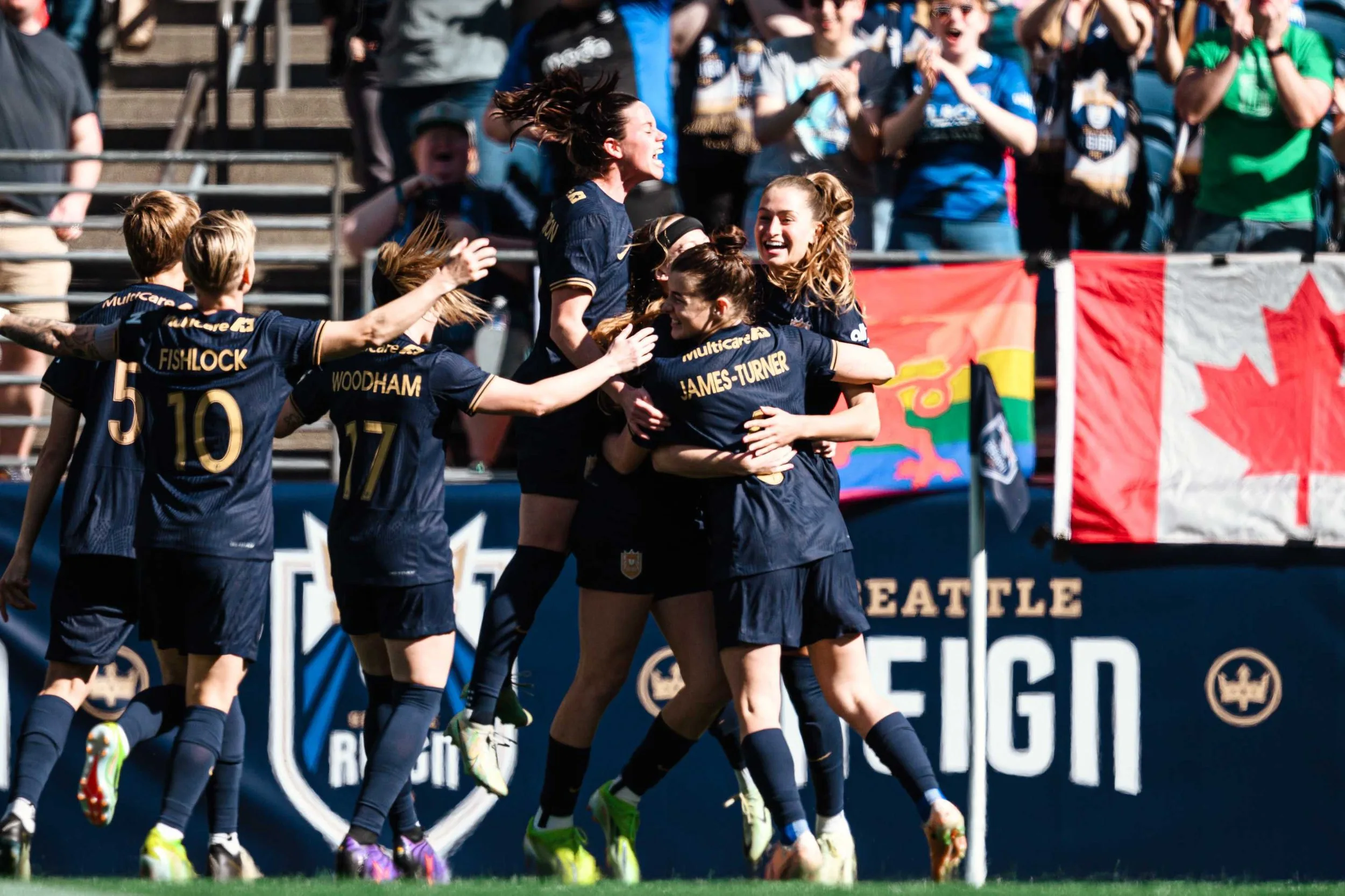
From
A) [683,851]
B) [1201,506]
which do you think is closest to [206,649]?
[683,851]

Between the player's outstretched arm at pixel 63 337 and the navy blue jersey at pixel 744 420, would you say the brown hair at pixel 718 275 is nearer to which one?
the navy blue jersey at pixel 744 420

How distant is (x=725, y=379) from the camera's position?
5590 millimetres

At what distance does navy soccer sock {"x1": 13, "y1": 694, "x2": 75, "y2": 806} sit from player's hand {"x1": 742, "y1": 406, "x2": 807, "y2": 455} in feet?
8.23

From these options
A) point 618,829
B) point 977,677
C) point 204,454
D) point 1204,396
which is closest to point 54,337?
point 204,454

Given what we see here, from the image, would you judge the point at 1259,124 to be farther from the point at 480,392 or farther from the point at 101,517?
the point at 101,517

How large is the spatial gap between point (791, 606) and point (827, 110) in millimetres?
3377

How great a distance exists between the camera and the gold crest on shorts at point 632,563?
593 centimetres

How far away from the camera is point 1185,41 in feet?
28.6

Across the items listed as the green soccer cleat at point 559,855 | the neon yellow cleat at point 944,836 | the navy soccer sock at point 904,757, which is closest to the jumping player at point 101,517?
the green soccer cleat at point 559,855

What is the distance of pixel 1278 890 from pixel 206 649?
3.27 m

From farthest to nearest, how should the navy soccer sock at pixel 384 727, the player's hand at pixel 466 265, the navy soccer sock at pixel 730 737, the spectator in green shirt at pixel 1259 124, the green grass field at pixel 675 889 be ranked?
the spectator in green shirt at pixel 1259 124
the navy soccer sock at pixel 730 737
the navy soccer sock at pixel 384 727
the player's hand at pixel 466 265
the green grass field at pixel 675 889

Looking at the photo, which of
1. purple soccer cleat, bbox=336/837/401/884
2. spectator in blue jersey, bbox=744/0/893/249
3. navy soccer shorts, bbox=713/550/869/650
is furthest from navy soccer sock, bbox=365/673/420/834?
spectator in blue jersey, bbox=744/0/893/249

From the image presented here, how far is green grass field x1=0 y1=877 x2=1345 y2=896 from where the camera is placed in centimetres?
499

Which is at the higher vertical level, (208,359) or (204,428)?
(208,359)
